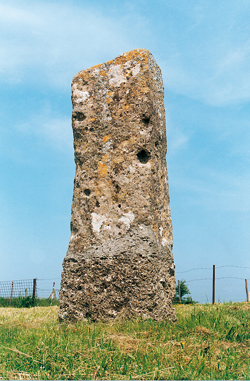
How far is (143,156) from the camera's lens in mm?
5402

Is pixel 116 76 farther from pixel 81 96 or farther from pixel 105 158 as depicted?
pixel 105 158

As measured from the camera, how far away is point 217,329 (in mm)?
4398

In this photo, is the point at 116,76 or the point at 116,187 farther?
the point at 116,76

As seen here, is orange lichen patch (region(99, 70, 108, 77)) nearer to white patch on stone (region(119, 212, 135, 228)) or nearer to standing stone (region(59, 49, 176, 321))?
standing stone (region(59, 49, 176, 321))

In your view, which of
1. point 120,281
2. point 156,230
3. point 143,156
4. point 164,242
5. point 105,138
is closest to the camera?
point 120,281

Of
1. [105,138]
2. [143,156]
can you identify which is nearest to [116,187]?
[143,156]

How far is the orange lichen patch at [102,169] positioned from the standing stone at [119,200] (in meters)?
0.02


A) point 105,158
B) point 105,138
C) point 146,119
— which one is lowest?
point 105,158

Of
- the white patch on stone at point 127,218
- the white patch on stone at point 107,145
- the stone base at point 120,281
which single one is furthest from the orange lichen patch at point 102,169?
the stone base at point 120,281

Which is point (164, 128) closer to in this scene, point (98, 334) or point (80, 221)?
point (80, 221)

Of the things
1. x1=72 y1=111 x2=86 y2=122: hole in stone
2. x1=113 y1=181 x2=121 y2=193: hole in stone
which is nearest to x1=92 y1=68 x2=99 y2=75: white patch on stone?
x1=72 y1=111 x2=86 y2=122: hole in stone

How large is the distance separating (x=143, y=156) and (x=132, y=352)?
288 centimetres

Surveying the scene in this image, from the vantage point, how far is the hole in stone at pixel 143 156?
17.6 ft

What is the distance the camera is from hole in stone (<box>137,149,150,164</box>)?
5350mm
